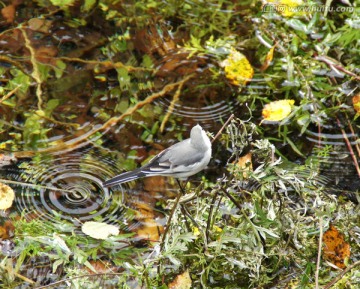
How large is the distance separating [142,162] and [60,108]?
2.71 ft

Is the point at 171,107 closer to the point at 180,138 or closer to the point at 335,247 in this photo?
the point at 180,138

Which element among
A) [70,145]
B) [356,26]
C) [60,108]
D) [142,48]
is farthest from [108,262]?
[356,26]

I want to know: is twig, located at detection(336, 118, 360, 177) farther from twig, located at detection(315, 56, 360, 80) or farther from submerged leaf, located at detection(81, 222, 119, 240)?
submerged leaf, located at detection(81, 222, 119, 240)

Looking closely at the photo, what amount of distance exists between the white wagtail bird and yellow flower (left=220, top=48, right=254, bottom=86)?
1497mm

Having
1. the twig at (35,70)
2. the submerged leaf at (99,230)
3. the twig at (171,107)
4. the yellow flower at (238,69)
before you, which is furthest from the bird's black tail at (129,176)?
the yellow flower at (238,69)

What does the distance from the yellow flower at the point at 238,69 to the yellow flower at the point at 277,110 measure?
322mm

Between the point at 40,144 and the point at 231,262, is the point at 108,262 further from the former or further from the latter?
the point at 40,144

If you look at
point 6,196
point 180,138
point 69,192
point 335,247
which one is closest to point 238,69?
point 180,138

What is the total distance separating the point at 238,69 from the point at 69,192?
1.72m

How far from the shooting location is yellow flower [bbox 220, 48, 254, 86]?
5.31 m

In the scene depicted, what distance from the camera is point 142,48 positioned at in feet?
18.4

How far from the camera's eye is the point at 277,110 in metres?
5.08

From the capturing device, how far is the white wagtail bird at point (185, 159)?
381 centimetres

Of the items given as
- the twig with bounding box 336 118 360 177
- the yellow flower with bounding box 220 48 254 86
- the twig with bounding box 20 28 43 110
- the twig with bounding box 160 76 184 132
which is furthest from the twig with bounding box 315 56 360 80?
the twig with bounding box 20 28 43 110
